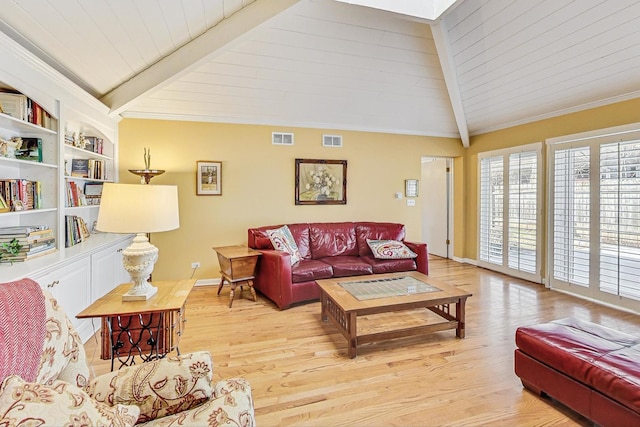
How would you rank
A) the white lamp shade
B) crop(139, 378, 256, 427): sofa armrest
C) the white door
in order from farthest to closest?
the white door < the white lamp shade < crop(139, 378, 256, 427): sofa armrest

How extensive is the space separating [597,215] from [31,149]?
19.2 ft

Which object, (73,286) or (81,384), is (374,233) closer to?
(73,286)

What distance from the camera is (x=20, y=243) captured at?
2.28m

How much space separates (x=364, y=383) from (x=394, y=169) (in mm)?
3867

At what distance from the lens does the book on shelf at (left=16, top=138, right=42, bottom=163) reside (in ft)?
8.39

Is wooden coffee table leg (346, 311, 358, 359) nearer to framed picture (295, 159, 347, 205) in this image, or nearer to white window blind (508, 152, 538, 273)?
framed picture (295, 159, 347, 205)

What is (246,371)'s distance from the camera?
90.4 inches

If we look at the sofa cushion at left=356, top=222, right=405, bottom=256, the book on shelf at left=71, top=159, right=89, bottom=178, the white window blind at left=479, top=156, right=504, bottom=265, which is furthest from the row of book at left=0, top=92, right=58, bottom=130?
the white window blind at left=479, top=156, right=504, bottom=265

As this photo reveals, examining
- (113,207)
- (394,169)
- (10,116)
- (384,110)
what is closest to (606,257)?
(394,169)

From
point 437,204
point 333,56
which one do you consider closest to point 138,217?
point 333,56

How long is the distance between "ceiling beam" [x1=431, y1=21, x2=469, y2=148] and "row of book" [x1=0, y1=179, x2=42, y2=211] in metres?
4.03

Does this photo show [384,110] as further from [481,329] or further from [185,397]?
[185,397]

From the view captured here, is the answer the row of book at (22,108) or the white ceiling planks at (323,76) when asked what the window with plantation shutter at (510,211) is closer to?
the white ceiling planks at (323,76)

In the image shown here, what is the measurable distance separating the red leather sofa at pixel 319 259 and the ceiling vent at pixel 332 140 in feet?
4.24
